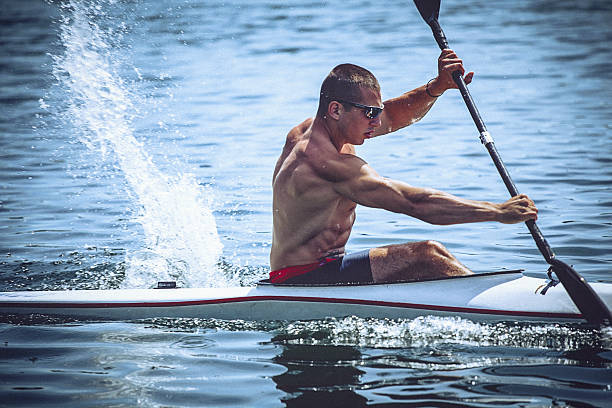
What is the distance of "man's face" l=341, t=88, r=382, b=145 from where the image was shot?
579cm

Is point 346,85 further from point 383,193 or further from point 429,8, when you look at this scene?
point 429,8

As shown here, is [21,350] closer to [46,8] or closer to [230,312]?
[230,312]


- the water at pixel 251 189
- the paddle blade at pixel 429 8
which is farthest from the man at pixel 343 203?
the paddle blade at pixel 429 8

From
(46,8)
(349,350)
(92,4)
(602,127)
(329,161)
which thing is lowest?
(349,350)

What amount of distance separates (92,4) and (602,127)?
451 inches

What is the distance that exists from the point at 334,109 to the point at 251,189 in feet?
17.1

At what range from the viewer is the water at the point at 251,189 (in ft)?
16.6

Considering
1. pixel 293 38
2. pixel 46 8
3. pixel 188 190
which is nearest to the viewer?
pixel 188 190

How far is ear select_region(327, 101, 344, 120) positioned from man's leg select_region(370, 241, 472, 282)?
98 cm

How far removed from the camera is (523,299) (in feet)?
18.6

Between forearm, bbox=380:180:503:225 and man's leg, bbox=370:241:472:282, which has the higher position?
forearm, bbox=380:180:503:225

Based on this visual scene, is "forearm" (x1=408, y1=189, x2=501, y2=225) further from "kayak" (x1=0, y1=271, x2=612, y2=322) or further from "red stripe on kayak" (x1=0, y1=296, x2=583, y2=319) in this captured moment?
"red stripe on kayak" (x1=0, y1=296, x2=583, y2=319)

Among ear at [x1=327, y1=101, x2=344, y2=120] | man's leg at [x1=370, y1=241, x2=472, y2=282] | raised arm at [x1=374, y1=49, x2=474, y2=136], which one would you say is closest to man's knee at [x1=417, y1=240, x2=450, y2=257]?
man's leg at [x1=370, y1=241, x2=472, y2=282]

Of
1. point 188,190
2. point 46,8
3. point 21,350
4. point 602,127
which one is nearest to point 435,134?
point 602,127
